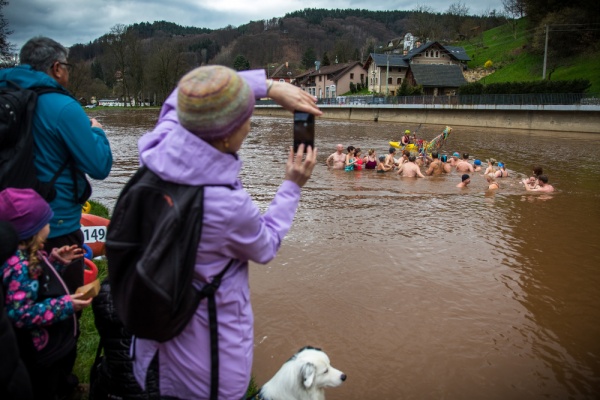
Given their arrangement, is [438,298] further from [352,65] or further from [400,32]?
[400,32]

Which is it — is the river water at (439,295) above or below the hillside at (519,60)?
below

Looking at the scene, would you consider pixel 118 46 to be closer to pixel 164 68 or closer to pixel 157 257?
pixel 164 68

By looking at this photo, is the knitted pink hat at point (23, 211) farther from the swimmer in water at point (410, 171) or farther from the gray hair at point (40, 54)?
the swimmer in water at point (410, 171)

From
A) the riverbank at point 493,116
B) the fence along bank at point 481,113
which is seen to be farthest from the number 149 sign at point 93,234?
the fence along bank at point 481,113

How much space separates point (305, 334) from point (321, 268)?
188 centimetres

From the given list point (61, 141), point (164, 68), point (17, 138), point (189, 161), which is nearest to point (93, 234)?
point (61, 141)

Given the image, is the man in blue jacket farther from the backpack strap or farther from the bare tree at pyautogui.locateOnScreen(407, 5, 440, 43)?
the bare tree at pyautogui.locateOnScreen(407, 5, 440, 43)

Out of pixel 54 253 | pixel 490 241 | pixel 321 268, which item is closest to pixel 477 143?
pixel 490 241

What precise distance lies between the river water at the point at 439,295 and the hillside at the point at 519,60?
28.0m

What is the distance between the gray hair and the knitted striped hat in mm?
1726

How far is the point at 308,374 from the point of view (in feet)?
9.43

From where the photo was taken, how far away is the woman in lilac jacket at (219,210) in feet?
5.73

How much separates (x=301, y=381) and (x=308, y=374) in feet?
0.22

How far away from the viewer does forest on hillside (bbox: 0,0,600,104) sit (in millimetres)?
29062
